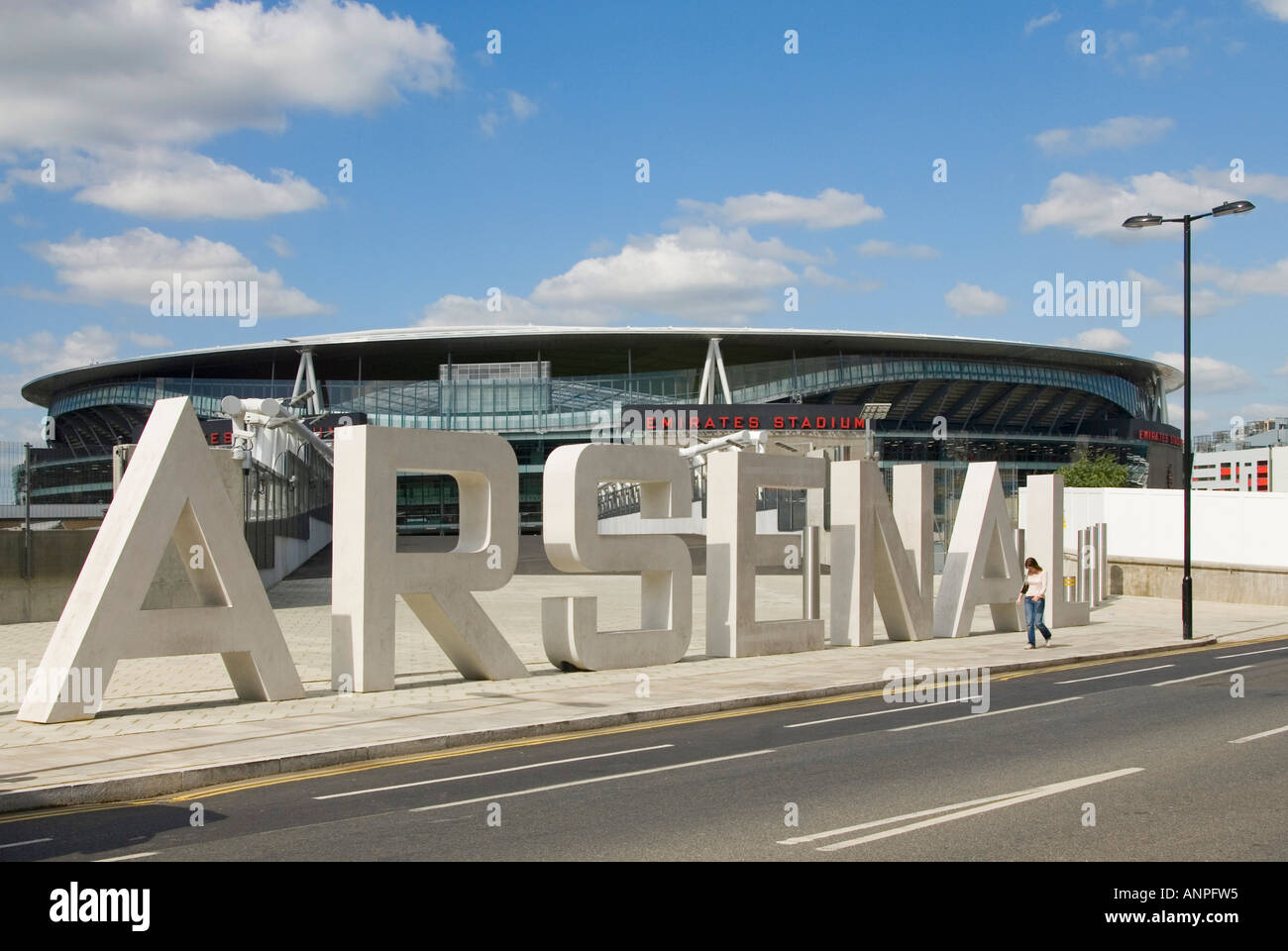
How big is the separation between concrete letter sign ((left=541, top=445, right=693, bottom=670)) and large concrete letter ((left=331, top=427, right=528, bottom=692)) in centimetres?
83

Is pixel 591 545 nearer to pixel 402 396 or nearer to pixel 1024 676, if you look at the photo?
pixel 1024 676

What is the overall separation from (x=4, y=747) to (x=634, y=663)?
945 centimetres

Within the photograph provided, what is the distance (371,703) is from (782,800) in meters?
7.16

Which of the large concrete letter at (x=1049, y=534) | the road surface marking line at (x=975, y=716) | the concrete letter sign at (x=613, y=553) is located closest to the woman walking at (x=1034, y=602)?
the large concrete letter at (x=1049, y=534)

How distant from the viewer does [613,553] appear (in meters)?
18.5

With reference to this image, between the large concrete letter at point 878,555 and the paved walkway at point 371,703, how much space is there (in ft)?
1.98

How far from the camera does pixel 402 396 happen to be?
91125 millimetres

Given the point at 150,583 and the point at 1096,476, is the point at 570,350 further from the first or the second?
the point at 150,583

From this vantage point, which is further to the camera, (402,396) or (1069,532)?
(402,396)

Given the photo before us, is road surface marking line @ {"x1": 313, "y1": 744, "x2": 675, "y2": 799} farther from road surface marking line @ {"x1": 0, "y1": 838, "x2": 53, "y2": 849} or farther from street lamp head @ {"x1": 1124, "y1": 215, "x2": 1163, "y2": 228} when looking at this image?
street lamp head @ {"x1": 1124, "y1": 215, "x2": 1163, "y2": 228}

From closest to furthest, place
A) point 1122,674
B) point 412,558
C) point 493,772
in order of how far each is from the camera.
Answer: point 493,772, point 412,558, point 1122,674

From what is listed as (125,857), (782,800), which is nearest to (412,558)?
(782,800)

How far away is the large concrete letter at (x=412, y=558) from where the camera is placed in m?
15.9
